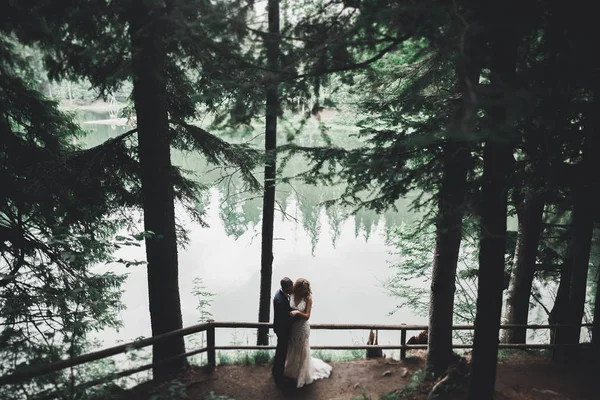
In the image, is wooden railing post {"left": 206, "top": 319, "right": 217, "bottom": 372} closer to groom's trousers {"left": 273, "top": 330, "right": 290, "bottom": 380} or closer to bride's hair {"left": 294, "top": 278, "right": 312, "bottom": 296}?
groom's trousers {"left": 273, "top": 330, "right": 290, "bottom": 380}

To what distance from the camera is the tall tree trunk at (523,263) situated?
802 centimetres

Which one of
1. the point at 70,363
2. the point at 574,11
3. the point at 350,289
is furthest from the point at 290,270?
the point at 574,11

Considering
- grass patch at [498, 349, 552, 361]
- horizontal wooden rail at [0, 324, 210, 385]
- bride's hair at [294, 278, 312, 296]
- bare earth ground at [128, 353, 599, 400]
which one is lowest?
grass patch at [498, 349, 552, 361]

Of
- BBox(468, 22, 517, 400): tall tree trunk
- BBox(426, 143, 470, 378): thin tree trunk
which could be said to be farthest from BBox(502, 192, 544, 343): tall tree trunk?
BBox(468, 22, 517, 400): tall tree trunk

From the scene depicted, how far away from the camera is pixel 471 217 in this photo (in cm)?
576

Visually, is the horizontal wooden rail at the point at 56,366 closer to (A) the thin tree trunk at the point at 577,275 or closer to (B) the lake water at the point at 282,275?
(A) the thin tree trunk at the point at 577,275

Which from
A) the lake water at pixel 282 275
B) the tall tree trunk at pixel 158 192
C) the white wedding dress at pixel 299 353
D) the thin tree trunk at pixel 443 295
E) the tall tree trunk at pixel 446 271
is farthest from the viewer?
the lake water at pixel 282 275

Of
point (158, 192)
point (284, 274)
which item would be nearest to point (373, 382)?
point (158, 192)

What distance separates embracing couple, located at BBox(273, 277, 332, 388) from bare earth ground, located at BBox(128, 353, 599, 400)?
0.21 m

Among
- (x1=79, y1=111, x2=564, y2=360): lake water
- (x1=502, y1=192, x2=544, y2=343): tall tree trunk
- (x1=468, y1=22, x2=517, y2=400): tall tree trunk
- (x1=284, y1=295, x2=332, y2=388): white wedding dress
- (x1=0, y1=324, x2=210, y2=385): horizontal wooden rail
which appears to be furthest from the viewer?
(x1=79, y1=111, x2=564, y2=360): lake water

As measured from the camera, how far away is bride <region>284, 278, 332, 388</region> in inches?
236

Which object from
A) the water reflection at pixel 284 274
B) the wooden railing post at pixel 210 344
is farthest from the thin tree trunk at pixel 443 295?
the water reflection at pixel 284 274

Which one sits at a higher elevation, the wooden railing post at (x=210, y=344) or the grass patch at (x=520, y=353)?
the wooden railing post at (x=210, y=344)

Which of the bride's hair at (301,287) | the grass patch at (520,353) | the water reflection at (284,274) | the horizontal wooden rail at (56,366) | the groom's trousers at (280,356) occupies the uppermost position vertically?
the bride's hair at (301,287)
